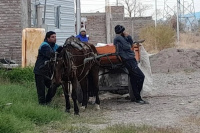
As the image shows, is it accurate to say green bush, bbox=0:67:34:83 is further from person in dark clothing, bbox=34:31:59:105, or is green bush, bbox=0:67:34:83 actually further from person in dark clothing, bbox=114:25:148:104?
person in dark clothing, bbox=114:25:148:104

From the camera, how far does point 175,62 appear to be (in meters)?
29.1

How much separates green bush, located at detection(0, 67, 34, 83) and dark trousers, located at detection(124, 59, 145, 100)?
311cm

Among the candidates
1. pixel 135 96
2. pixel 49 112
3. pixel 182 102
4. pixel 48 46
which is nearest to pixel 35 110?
pixel 49 112

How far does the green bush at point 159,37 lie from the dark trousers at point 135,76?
29528 mm

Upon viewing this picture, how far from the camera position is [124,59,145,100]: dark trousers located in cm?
1384

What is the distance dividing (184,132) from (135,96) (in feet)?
15.1

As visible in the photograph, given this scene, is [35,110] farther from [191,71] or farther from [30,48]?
[191,71]

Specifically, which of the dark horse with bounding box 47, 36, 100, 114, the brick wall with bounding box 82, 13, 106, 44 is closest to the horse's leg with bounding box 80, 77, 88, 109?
the dark horse with bounding box 47, 36, 100, 114

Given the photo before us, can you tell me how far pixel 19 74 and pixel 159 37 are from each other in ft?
96.6

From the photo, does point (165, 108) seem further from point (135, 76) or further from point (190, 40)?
point (190, 40)

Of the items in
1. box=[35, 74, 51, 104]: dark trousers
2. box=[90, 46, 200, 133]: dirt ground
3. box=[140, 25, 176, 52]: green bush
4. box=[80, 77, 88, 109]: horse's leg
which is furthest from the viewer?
box=[140, 25, 176, 52]: green bush

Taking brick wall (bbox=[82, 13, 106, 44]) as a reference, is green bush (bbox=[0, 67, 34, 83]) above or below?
below

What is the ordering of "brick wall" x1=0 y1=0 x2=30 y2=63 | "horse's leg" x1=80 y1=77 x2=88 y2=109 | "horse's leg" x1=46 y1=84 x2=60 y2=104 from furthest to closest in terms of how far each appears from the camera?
"brick wall" x1=0 y1=0 x2=30 y2=63 → "horse's leg" x1=80 y1=77 x2=88 y2=109 → "horse's leg" x1=46 y1=84 x2=60 y2=104

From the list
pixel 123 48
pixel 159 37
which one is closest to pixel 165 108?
pixel 123 48
